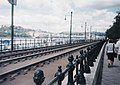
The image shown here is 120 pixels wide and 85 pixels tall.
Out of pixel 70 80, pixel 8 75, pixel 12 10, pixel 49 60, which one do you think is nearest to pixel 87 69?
pixel 8 75

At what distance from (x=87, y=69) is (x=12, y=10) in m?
25.3

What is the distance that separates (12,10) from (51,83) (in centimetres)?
3215

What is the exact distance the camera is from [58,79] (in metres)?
4.02

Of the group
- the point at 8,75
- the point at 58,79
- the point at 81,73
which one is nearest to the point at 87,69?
the point at 81,73

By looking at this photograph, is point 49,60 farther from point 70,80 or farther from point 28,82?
point 70,80

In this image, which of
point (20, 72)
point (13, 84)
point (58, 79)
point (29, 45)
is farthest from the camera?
point (29, 45)

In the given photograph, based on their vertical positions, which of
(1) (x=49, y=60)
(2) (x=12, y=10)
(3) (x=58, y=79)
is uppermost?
(2) (x=12, y=10)

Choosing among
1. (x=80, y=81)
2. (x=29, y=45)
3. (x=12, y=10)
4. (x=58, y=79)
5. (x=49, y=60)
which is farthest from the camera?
(x=29, y=45)

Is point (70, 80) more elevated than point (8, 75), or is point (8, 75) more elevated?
point (70, 80)

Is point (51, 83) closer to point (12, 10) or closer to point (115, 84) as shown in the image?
point (115, 84)

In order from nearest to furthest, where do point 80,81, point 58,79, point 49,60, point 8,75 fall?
point 58,79 → point 80,81 → point 8,75 → point 49,60

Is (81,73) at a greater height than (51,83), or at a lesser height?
lesser

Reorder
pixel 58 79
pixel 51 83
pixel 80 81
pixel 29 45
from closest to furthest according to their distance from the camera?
1. pixel 51 83
2. pixel 58 79
3. pixel 80 81
4. pixel 29 45

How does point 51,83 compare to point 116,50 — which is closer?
point 51,83
